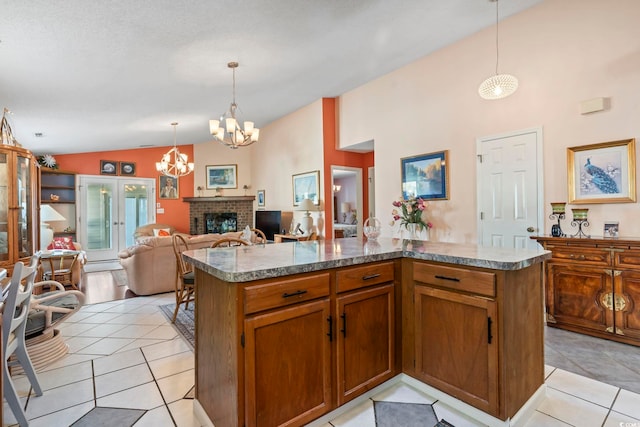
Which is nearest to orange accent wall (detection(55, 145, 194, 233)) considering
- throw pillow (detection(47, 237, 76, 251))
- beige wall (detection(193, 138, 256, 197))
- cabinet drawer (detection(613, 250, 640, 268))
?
beige wall (detection(193, 138, 256, 197))

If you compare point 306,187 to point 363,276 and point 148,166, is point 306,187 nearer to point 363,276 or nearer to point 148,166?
point 148,166

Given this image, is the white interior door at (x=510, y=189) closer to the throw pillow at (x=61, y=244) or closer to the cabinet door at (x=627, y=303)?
the cabinet door at (x=627, y=303)

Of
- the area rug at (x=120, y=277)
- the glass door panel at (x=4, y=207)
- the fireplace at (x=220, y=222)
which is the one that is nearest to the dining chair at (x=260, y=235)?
the area rug at (x=120, y=277)

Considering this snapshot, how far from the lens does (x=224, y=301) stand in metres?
1.47

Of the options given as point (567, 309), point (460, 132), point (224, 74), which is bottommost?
point (567, 309)

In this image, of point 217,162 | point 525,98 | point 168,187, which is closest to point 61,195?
point 168,187

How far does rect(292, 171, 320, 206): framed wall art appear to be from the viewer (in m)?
6.06

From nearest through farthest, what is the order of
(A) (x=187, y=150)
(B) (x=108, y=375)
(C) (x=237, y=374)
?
(C) (x=237, y=374)
(B) (x=108, y=375)
(A) (x=187, y=150)

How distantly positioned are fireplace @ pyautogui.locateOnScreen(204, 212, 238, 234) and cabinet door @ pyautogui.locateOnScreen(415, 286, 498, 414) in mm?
7054

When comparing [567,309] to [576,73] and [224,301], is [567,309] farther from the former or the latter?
[224,301]

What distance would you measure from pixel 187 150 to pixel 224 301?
7.62m

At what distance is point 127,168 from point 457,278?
26.5 feet

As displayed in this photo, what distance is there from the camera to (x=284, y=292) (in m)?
1.51

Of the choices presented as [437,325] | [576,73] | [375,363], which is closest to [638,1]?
[576,73]
